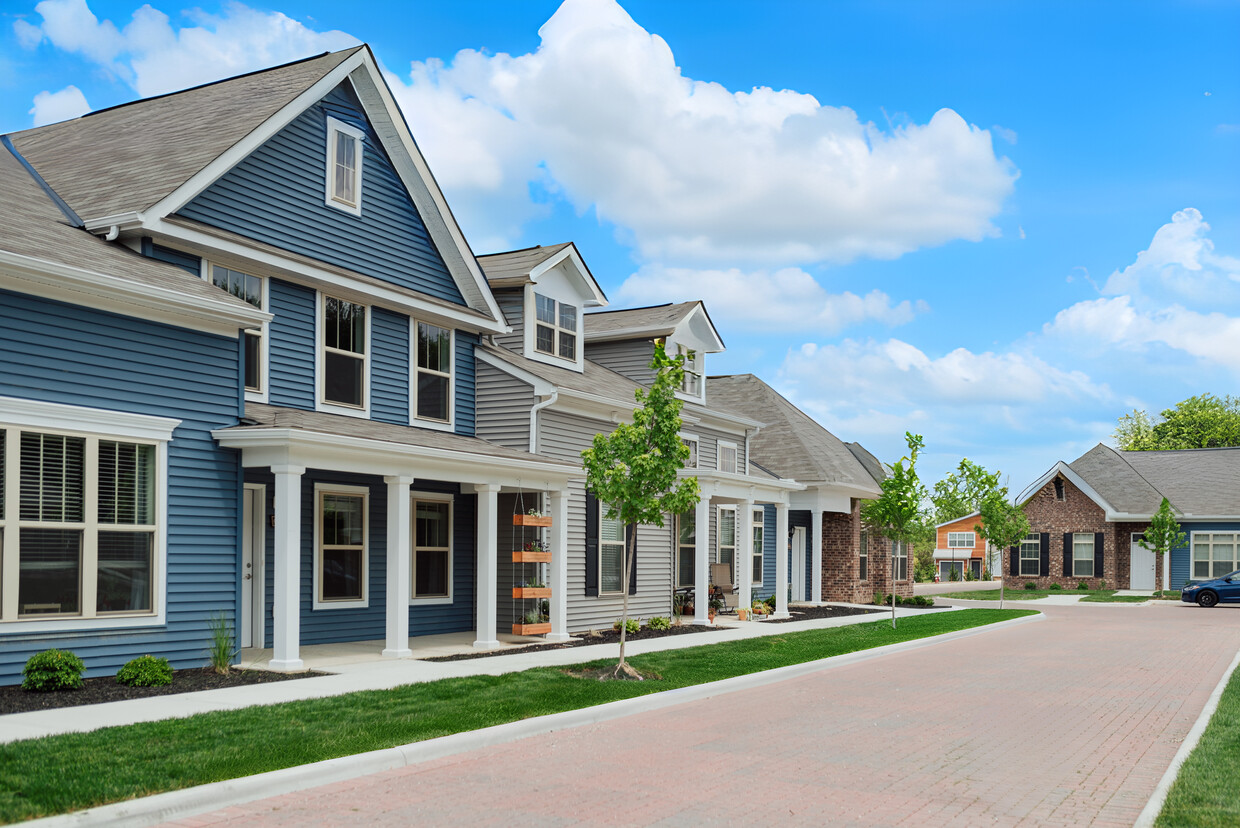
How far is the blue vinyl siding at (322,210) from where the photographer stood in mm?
15789

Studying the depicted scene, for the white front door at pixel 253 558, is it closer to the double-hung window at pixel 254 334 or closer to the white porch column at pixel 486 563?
the double-hung window at pixel 254 334

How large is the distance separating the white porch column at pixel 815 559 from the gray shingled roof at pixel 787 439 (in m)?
1.53

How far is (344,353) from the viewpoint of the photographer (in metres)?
17.4

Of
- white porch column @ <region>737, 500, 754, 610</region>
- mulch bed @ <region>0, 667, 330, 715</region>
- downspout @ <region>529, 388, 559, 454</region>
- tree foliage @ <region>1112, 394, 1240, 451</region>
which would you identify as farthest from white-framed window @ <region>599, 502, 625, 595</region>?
tree foliage @ <region>1112, 394, 1240, 451</region>

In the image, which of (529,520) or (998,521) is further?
(998,521)

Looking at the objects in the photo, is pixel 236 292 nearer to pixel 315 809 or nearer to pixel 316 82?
pixel 316 82

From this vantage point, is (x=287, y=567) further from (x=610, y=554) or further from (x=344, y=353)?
(x=610, y=554)

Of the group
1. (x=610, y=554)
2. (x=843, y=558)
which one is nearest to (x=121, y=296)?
(x=610, y=554)

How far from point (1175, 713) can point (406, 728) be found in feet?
30.1

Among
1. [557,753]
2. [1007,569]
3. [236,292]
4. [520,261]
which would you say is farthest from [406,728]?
[1007,569]

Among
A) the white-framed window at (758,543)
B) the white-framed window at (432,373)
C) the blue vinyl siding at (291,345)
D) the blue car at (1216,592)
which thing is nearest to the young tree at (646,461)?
the blue vinyl siding at (291,345)

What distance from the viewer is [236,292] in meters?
15.6

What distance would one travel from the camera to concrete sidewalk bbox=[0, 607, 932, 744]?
9.93 m

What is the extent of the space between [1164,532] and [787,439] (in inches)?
850
